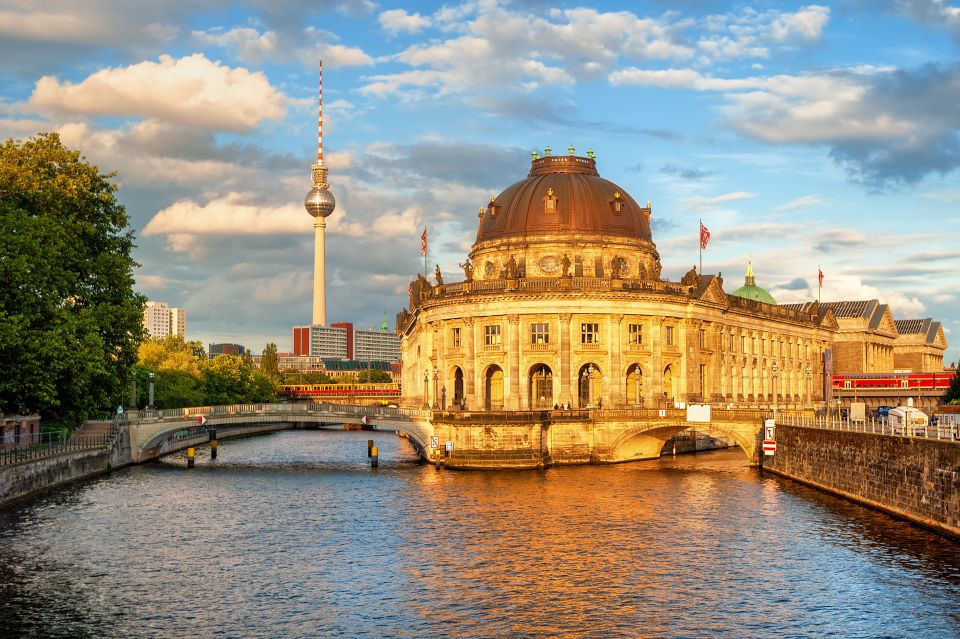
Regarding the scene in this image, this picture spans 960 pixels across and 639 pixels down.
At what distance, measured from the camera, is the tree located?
65562mm

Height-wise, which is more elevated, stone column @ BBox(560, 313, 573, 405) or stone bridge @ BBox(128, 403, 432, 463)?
stone column @ BBox(560, 313, 573, 405)

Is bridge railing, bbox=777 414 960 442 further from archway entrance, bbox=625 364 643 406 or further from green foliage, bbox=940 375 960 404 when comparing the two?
green foliage, bbox=940 375 960 404

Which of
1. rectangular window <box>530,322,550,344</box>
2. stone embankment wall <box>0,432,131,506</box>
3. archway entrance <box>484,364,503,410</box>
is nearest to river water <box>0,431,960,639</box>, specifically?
stone embankment wall <box>0,432,131,506</box>

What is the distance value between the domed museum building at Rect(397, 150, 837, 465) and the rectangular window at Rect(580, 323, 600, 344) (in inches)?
4.6

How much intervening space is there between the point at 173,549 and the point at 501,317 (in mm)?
57584

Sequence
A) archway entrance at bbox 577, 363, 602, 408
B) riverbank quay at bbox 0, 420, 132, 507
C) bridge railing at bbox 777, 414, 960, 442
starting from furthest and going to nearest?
archway entrance at bbox 577, 363, 602, 408
riverbank quay at bbox 0, 420, 132, 507
bridge railing at bbox 777, 414, 960, 442

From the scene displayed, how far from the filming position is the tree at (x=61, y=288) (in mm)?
65562

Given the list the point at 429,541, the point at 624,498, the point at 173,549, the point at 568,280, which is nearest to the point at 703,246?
the point at 568,280

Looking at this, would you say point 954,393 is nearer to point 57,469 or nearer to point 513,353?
point 513,353

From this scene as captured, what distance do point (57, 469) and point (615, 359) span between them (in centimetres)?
5353

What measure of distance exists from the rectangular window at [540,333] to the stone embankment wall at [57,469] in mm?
39426

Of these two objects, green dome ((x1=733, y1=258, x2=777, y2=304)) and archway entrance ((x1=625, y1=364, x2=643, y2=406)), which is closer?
archway entrance ((x1=625, y1=364, x2=643, y2=406))

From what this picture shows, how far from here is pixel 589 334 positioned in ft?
348

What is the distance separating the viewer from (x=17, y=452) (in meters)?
67.7
